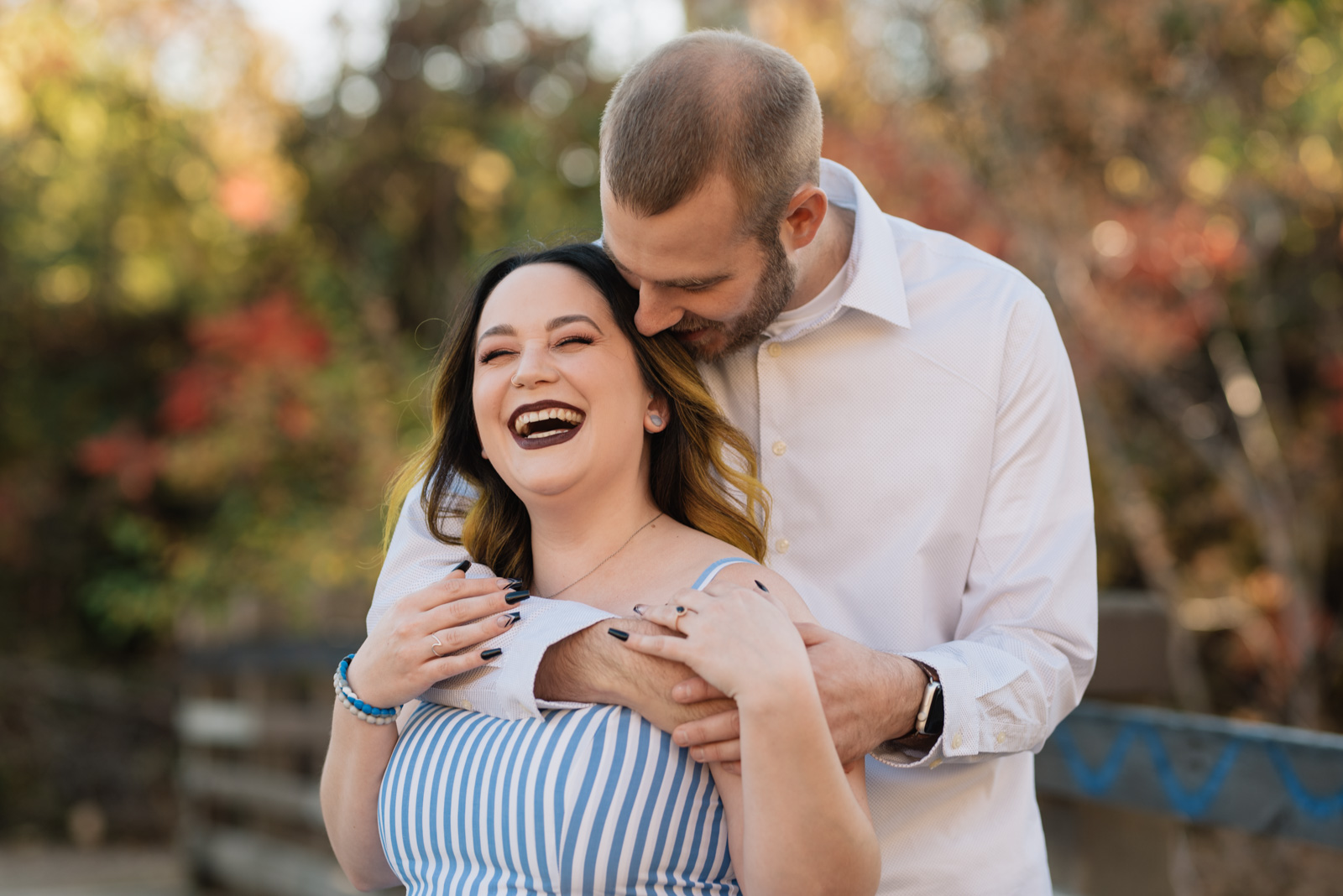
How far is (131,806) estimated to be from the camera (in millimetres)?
9406

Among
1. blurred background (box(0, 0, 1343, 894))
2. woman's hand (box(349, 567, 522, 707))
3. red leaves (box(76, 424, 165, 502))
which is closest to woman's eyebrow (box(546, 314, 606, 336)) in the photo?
woman's hand (box(349, 567, 522, 707))

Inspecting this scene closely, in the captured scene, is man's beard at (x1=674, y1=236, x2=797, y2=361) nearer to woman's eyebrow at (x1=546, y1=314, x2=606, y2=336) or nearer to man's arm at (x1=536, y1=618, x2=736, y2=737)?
woman's eyebrow at (x1=546, y1=314, x2=606, y2=336)

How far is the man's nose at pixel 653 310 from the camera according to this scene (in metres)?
2.13

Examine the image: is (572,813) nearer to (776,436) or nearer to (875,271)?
(776,436)

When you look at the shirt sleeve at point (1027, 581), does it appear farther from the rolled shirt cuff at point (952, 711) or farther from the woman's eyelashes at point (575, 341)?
the woman's eyelashes at point (575, 341)

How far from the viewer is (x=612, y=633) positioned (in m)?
1.85

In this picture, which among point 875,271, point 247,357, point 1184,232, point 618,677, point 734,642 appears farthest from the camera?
point 247,357

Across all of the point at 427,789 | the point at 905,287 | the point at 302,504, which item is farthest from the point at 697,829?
the point at 302,504

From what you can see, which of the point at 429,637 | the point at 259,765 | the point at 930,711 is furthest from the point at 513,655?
the point at 259,765

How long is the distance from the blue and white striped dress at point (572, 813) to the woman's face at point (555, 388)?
399mm

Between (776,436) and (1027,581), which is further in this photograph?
(776,436)

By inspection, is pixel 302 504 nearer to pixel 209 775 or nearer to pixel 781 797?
pixel 209 775

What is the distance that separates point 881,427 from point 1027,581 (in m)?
0.34

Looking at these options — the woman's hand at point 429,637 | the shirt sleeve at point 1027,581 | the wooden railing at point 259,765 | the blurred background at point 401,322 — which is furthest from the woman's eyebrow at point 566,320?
the wooden railing at point 259,765
